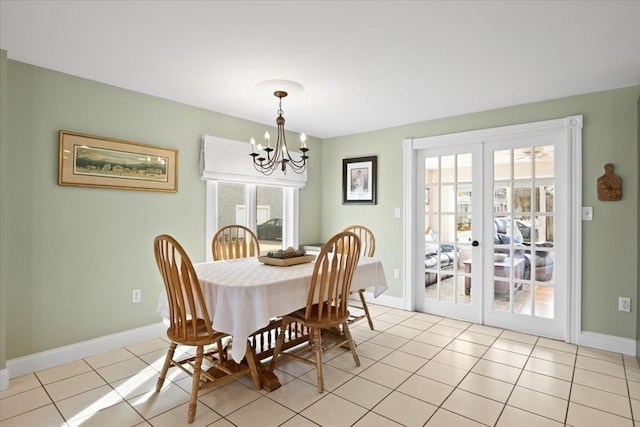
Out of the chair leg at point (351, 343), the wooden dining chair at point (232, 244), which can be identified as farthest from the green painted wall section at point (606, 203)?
the wooden dining chair at point (232, 244)

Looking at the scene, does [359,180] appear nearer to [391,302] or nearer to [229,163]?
[391,302]

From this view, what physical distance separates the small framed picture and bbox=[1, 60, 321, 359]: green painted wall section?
6.63 feet

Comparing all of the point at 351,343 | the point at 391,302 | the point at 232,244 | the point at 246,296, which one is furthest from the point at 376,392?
the point at 391,302

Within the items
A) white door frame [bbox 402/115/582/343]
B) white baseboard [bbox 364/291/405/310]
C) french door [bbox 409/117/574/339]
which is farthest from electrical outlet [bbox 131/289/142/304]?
white door frame [bbox 402/115/582/343]

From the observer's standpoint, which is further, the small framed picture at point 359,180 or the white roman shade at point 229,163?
the small framed picture at point 359,180

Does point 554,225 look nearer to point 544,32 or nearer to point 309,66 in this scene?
point 544,32

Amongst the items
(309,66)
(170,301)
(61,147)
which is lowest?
(170,301)

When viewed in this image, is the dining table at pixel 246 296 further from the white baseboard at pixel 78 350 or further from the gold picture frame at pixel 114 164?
the gold picture frame at pixel 114 164

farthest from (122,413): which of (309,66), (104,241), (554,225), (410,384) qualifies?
(554,225)

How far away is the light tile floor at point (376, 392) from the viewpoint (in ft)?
6.51

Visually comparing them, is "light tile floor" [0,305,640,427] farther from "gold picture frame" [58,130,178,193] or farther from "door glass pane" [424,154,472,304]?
"gold picture frame" [58,130,178,193]

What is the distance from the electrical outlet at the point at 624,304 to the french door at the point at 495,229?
36 cm

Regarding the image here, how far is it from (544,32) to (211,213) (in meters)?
3.10

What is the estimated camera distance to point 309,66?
2.56 meters
